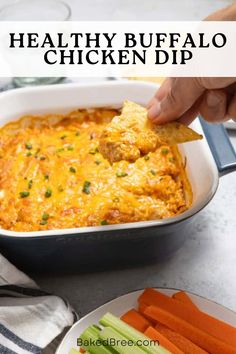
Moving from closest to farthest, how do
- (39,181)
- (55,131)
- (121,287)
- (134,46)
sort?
(121,287) < (39,181) < (55,131) < (134,46)

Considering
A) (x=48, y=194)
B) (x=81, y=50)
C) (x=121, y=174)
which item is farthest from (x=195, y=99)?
(x=81, y=50)

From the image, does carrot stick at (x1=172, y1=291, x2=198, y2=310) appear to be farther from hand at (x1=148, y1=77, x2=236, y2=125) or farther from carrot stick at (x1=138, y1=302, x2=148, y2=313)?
hand at (x1=148, y1=77, x2=236, y2=125)

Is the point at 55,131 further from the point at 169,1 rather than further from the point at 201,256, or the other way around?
the point at 169,1

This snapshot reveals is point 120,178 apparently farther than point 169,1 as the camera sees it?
No

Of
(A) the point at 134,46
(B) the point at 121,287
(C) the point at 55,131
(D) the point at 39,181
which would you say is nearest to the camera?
(B) the point at 121,287

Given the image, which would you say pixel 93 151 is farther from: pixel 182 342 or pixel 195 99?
pixel 182 342

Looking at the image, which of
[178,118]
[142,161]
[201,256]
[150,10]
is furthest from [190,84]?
[150,10]

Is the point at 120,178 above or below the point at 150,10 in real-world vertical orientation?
below
